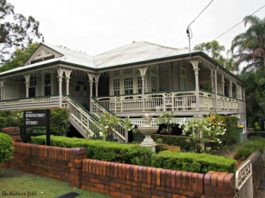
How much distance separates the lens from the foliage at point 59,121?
11.6 metres

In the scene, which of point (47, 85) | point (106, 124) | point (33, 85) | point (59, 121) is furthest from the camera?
point (33, 85)

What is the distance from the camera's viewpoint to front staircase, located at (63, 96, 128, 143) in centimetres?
1131

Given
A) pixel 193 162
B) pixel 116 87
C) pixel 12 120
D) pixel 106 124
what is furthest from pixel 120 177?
pixel 116 87

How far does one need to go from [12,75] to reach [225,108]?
47.6ft

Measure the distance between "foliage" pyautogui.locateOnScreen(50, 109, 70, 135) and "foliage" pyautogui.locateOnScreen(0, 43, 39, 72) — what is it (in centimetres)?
2086

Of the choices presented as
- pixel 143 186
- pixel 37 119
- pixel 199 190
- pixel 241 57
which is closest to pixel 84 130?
pixel 37 119

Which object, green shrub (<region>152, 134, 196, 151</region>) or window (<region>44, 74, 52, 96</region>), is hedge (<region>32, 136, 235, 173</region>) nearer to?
green shrub (<region>152, 134, 196, 151</region>)

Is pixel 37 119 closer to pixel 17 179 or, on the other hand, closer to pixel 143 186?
pixel 17 179

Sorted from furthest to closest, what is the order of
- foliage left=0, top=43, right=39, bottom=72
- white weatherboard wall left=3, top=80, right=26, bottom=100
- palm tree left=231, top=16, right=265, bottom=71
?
foliage left=0, top=43, right=39, bottom=72, palm tree left=231, top=16, right=265, bottom=71, white weatherboard wall left=3, top=80, right=26, bottom=100

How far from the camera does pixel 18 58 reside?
3030 cm

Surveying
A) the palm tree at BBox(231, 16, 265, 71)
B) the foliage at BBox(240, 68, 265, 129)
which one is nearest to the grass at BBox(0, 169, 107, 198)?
the foliage at BBox(240, 68, 265, 129)

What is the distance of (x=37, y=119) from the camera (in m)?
7.11

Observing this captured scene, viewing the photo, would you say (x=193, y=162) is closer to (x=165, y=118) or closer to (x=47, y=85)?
(x=165, y=118)

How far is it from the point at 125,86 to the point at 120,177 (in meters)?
11.8
